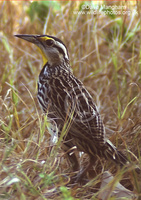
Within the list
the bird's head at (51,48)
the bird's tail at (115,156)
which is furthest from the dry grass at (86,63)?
the bird's head at (51,48)

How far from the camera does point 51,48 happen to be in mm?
1843

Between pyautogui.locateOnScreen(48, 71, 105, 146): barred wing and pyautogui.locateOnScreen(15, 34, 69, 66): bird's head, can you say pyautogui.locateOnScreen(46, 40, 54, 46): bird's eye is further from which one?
pyautogui.locateOnScreen(48, 71, 105, 146): barred wing

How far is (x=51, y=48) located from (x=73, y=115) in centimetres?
38

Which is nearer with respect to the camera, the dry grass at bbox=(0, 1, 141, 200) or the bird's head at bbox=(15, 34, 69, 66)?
the bird's head at bbox=(15, 34, 69, 66)

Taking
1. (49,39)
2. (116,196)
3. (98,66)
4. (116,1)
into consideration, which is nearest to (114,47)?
(98,66)

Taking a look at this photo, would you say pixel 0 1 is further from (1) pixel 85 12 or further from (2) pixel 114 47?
(2) pixel 114 47

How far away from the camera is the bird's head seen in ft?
6.01

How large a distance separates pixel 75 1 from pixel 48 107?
1.45 metres

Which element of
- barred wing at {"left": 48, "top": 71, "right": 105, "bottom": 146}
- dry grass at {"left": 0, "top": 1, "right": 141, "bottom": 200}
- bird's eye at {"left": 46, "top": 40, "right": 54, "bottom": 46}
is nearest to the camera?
barred wing at {"left": 48, "top": 71, "right": 105, "bottom": 146}

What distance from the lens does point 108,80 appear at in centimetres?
262

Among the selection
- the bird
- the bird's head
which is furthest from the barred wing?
the bird's head

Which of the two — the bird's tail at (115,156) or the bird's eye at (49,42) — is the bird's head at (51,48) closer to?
the bird's eye at (49,42)

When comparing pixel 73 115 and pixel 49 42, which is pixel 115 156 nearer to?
pixel 73 115

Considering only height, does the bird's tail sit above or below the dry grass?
below
